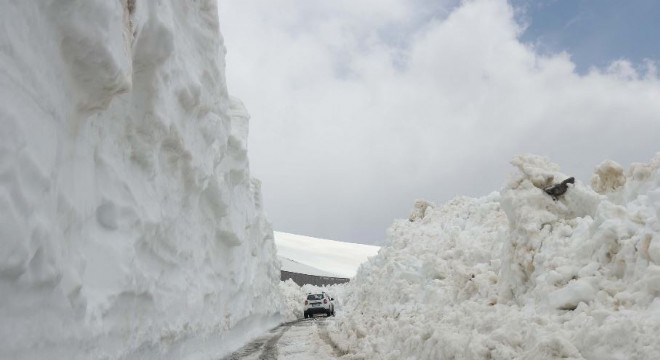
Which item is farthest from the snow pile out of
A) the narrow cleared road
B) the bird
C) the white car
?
the bird

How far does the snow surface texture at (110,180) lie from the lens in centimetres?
365

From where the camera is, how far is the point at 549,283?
6.21 meters

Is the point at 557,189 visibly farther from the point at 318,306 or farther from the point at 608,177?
the point at 318,306

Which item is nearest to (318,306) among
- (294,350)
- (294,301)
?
(294,301)

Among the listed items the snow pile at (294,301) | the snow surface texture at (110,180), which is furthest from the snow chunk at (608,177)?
the snow pile at (294,301)

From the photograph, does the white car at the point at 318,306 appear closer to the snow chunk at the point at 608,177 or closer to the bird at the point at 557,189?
the bird at the point at 557,189

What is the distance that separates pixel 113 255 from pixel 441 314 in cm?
516

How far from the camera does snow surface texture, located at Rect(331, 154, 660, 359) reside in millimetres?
4586

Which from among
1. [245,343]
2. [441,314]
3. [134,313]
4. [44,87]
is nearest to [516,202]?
[441,314]

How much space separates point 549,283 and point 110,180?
5.40 metres

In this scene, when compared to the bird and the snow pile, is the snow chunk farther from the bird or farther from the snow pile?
the snow pile

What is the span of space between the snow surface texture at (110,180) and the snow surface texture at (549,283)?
3.73m

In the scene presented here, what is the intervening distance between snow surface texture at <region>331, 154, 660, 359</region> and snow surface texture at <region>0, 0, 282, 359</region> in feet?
12.2

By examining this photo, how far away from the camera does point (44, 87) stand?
13.1ft
